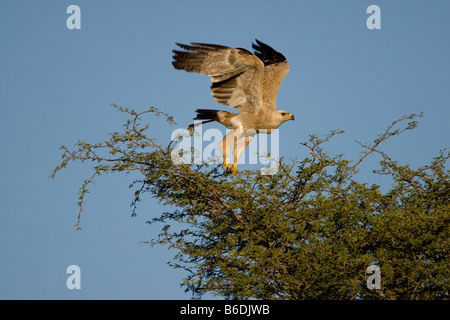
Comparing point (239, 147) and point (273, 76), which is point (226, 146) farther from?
point (273, 76)

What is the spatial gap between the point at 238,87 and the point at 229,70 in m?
0.50

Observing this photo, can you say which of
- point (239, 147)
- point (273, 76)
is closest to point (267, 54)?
point (273, 76)

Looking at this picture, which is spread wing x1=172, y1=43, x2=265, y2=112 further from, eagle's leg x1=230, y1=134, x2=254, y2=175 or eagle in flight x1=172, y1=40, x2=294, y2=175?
eagle's leg x1=230, y1=134, x2=254, y2=175

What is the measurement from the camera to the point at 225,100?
9664 mm

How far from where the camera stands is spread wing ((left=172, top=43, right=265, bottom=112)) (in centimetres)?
877

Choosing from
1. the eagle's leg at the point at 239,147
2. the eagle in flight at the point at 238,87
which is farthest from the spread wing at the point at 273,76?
the eagle's leg at the point at 239,147

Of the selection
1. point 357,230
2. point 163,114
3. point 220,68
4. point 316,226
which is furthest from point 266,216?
point 220,68

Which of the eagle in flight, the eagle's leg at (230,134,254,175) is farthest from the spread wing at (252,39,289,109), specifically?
the eagle's leg at (230,134,254,175)

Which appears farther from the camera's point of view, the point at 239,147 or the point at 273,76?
the point at 273,76

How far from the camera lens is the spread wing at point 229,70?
28.8 feet

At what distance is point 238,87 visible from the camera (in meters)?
9.56

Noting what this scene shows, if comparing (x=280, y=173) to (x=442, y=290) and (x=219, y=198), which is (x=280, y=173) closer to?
(x=219, y=198)

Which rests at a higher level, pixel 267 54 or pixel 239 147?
pixel 267 54
